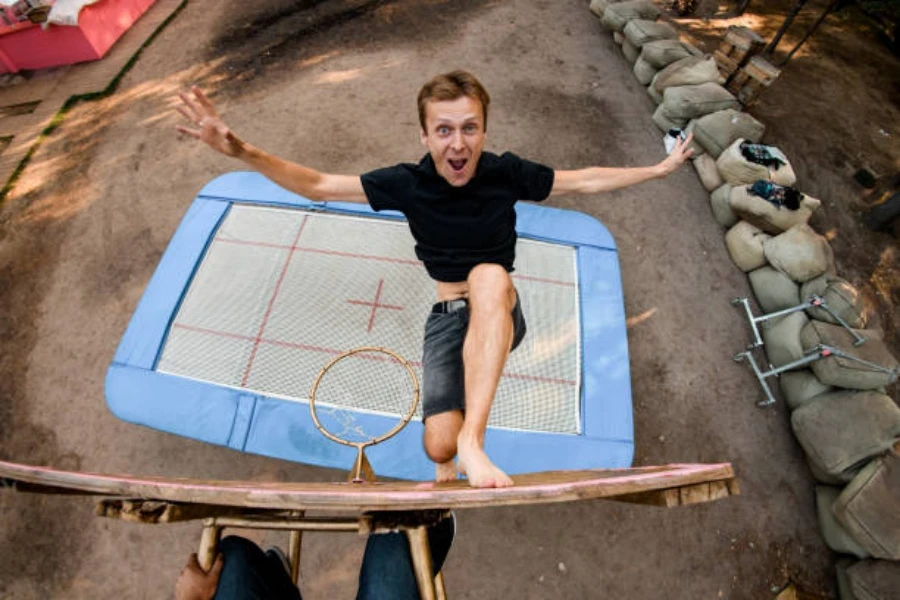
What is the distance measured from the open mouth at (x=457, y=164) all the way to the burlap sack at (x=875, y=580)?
12.1 ft

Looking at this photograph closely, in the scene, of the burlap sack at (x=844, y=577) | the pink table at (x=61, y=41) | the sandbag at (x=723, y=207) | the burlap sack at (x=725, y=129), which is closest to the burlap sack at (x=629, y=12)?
the burlap sack at (x=725, y=129)

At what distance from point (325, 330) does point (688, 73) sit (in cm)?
477

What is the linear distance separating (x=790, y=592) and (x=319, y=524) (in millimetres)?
3528

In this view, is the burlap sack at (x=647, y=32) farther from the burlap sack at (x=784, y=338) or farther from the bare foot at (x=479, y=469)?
the bare foot at (x=479, y=469)

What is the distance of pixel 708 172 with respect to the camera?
458cm

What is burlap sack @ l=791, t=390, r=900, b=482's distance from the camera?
300 cm

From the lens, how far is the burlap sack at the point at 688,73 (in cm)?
480

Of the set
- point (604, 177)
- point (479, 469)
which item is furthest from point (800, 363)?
point (479, 469)

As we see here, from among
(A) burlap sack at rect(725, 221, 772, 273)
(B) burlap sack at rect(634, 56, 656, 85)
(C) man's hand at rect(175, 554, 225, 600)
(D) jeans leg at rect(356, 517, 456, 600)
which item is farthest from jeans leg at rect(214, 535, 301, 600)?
(B) burlap sack at rect(634, 56, 656, 85)

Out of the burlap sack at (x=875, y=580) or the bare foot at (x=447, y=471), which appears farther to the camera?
the burlap sack at (x=875, y=580)

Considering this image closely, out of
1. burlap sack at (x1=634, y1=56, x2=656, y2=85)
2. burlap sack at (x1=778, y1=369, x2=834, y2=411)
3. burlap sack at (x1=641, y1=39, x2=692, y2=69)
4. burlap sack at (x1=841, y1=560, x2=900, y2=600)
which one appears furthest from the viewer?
burlap sack at (x1=634, y1=56, x2=656, y2=85)

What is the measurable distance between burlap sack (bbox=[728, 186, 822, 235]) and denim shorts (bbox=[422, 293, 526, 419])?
2911 mm

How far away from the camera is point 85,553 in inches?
122

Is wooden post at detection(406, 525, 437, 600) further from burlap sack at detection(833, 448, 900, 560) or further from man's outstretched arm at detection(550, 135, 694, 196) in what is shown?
burlap sack at detection(833, 448, 900, 560)
